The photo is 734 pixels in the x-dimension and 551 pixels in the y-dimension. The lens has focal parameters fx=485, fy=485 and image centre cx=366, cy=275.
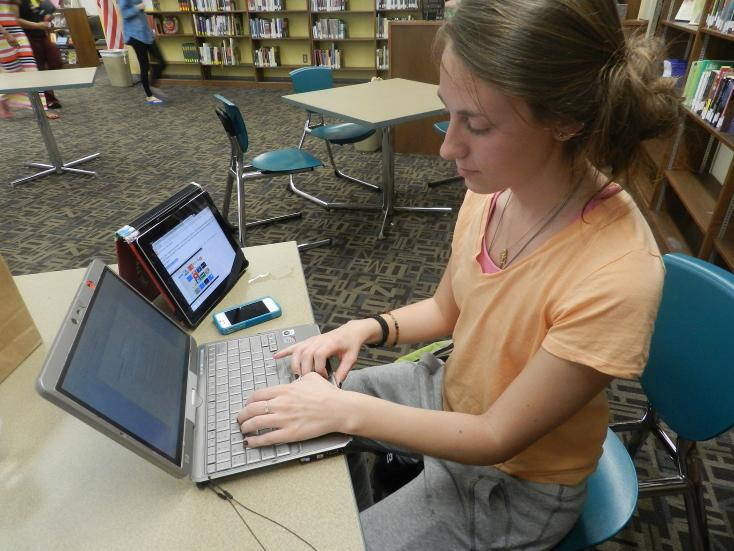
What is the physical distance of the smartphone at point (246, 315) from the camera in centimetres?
97

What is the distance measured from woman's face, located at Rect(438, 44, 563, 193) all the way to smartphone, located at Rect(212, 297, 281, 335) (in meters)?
0.49

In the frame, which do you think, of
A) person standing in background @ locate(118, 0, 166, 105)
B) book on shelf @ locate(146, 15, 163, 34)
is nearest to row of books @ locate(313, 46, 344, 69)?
person standing in background @ locate(118, 0, 166, 105)

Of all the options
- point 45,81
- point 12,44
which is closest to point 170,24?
point 12,44

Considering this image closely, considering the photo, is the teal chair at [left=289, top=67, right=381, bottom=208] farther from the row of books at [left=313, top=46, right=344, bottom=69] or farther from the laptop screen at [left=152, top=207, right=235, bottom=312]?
the row of books at [left=313, top=46, right=344, bottom=69]

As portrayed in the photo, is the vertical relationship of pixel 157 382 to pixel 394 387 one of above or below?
above

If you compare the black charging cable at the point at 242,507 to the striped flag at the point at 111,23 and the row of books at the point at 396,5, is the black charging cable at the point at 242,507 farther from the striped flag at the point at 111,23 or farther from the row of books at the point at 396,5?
the striped flag at the point at 111,23

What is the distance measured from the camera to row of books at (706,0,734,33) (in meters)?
2.24

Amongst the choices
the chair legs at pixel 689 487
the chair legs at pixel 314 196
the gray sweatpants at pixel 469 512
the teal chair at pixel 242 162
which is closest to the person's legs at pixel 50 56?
the chair legs at pixel 314 196

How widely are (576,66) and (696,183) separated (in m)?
2.64

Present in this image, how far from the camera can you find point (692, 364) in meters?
0.90

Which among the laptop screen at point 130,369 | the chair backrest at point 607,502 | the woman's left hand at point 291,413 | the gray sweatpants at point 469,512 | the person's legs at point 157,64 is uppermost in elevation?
the laptop screen at point 130,369

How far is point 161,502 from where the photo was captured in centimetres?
65

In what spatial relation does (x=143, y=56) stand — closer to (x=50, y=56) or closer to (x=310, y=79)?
(x=50, y=56)

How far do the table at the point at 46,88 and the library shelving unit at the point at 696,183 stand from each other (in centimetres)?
383
